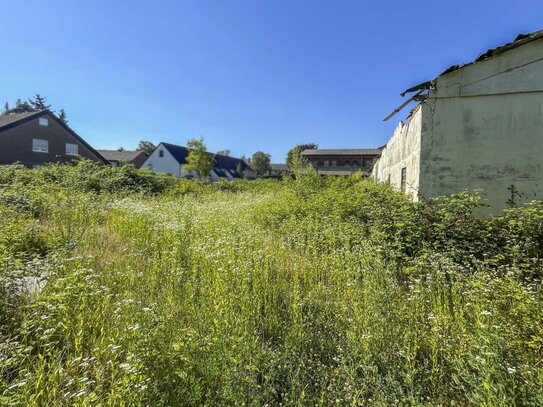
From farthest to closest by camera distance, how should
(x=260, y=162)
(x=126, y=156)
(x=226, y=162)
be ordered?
(x=260, y=162) → (x=226, y=162) → (x=126, y=156)

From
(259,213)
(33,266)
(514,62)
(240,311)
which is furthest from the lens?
(259,213)

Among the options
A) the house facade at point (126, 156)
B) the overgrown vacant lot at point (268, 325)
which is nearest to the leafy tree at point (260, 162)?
the house facade at point (126, 156)

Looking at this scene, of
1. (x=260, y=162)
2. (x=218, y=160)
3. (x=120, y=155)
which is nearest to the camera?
(x=120, y=155)

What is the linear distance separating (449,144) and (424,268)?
418 cm

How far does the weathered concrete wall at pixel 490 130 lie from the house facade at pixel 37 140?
29.6 meters

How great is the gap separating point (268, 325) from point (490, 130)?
736 centimetres

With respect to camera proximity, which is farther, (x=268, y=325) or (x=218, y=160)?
(x=218, y=160)

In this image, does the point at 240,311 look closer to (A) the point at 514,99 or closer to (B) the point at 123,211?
(B) the point at 123,211

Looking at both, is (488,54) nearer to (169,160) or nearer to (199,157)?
(199,157)

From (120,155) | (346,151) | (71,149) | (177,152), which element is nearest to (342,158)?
(346,151)

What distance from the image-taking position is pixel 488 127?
6703 mm

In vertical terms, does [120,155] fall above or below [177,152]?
below

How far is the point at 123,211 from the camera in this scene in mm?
8047

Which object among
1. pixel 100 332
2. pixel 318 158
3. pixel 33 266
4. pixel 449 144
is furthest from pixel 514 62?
pixel 318 158
